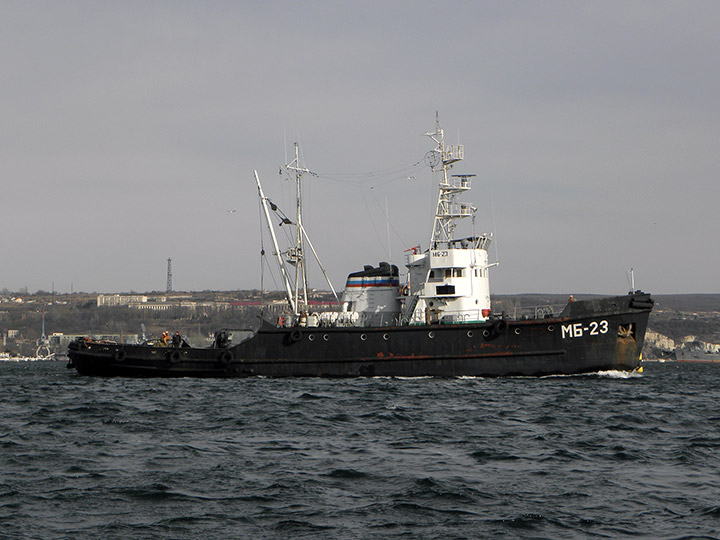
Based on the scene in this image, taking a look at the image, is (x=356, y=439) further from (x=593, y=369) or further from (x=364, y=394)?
(x=593, y=369)

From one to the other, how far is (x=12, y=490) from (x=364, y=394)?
1635cm

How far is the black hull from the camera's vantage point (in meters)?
33.8

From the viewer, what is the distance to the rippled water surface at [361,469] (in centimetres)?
1076

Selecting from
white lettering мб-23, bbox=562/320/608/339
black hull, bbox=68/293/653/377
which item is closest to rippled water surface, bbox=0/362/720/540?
white lettering мб-23, bbox=562/320/608/339

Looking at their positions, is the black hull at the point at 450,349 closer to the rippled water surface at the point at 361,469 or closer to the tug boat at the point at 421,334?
the tug boat at the point at 421,334

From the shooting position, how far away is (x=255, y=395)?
27.9m

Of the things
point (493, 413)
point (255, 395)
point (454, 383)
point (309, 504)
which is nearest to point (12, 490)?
point (309, 504)

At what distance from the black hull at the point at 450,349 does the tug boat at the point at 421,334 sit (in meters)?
0.04

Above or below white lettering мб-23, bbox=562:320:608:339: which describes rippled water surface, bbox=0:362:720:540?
below

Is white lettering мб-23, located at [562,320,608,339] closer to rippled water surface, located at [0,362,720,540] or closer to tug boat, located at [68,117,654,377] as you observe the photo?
tug boat, located at [68,117,654,377]

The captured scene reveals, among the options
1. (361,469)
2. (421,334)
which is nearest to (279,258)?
(421,334)

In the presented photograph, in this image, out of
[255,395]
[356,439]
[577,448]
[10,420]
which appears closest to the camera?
[577,448]

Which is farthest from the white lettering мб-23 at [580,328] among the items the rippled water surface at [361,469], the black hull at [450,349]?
the rippled water surface at [361,469]

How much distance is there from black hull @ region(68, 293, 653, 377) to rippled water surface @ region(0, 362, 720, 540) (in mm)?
7850
